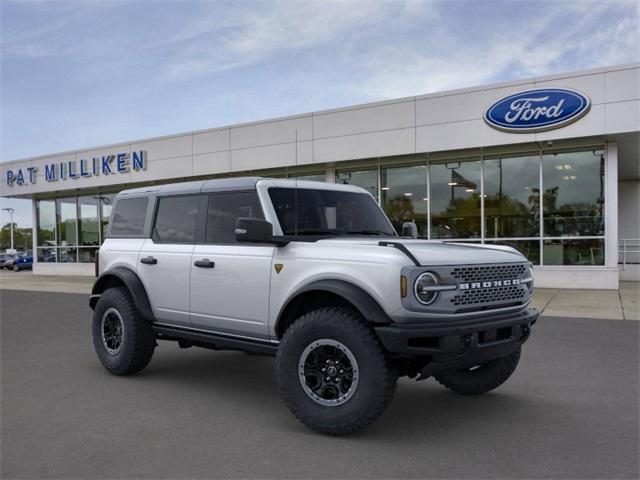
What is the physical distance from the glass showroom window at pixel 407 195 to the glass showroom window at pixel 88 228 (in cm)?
1454

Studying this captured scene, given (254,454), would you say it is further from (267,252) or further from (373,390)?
(267,252)

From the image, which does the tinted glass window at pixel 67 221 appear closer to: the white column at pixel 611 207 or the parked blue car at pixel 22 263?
the parked blue car at pixel 22 263

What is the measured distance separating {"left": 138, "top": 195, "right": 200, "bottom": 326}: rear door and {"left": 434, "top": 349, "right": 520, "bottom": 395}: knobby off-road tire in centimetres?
255

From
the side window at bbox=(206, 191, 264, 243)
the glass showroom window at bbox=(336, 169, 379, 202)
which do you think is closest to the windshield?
the side window at bbox=(206, 191, 264, 243)

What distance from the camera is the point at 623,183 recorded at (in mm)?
21266

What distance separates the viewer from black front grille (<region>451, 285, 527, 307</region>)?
162 inches

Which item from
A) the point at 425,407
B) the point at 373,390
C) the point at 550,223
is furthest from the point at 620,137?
the point at 373,390

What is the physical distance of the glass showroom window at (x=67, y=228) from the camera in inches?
1051

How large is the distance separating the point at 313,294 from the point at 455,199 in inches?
512

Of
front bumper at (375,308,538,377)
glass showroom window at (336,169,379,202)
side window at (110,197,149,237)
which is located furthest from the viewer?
glass showroom window at (336,169,379,202)

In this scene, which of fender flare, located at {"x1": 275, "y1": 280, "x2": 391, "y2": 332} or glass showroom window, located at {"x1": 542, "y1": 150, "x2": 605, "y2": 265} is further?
glass showroom window, located at {"x1": 542, "y1": 150, "x2": 605, "y2": 265}

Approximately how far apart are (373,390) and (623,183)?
20841mm

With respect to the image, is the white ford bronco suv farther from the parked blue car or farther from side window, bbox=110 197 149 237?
the parked blue car

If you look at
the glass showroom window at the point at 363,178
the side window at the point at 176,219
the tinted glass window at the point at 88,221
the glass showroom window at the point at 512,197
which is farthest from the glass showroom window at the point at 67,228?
the side window at the point at 176,219
